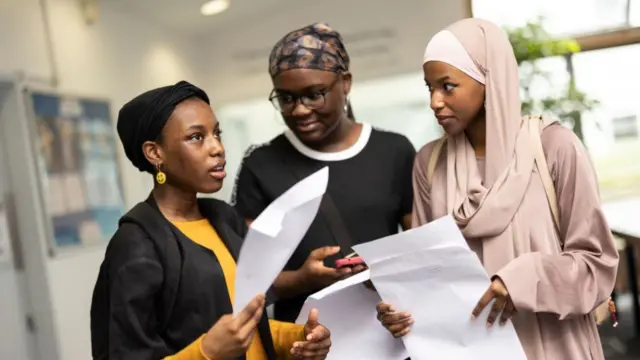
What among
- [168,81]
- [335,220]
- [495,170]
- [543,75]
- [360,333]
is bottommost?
[360,333]

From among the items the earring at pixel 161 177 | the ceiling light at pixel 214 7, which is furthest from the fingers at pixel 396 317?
the ceiling light at pixel 214 7

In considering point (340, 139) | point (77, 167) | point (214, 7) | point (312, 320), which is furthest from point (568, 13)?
point (312, 320)

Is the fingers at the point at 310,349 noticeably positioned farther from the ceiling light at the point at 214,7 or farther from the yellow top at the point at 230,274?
the ceiling light at the point at 214,7

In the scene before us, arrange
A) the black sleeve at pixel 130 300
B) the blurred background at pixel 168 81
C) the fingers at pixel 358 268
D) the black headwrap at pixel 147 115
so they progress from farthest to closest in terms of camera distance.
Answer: the blurred background at pixel 168 81
the fingers at pixel 358 268
the black headwrap at pixel 147 115
the black sleeve at pixel 130 300

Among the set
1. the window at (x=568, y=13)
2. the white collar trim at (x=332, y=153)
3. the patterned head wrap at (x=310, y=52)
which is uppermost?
the window at (x=568, y=13)

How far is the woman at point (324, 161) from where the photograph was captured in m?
1.49

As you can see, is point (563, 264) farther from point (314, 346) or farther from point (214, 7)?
point (214, 7)

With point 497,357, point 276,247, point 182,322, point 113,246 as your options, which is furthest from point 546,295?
point 113,246

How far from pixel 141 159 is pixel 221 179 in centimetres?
16

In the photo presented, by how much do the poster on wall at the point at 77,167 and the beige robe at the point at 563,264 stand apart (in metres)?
2.66

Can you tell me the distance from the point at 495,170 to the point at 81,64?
3.04m

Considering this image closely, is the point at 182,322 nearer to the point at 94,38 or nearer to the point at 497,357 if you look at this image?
the point at 497,357

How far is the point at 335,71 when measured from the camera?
5.01ft

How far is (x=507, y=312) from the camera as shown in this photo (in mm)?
1139
